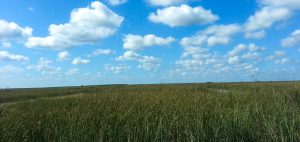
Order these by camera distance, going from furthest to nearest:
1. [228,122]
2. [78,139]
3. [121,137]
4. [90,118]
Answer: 1. [90,118]
2. [228,122]
3. [121,137]
4. [78,139]

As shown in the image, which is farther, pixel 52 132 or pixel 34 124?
pixel 34 124

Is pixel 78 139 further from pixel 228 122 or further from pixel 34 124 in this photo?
pixel 228 122

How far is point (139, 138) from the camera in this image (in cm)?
553

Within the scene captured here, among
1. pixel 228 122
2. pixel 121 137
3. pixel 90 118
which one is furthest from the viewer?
pixel 90 118

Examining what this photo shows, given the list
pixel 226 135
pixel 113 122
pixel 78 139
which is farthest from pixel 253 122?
pixel 78 139

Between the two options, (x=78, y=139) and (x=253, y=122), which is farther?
(x=253, y=122)

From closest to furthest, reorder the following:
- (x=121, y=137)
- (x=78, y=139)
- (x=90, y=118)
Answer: (x=78, y=139) → (x=121, y=137) → (x=90, y=118)

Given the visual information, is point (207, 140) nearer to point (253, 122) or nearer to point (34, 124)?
point (253, 122)

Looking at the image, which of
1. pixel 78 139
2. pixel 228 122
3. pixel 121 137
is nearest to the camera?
pixel 78 139

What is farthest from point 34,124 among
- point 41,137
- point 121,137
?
point 121,137

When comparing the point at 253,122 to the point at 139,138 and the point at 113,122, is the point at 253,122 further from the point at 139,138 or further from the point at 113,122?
the point at 113,122

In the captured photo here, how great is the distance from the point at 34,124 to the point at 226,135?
3738 mm

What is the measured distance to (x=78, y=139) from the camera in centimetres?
527

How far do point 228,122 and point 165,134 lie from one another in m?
1.28
